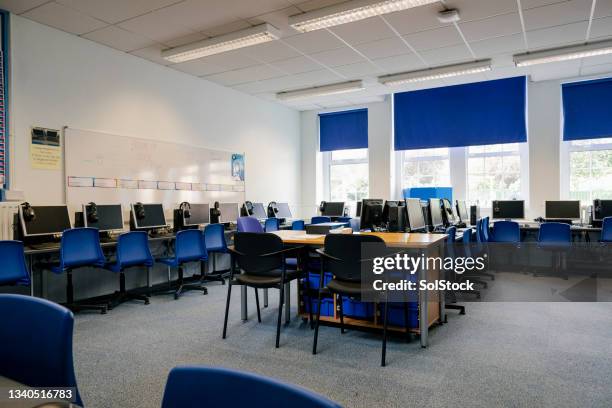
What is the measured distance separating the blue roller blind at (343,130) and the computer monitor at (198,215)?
350cm

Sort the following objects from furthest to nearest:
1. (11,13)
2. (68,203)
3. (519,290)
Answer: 1. (519,290)
2. (68,203)
3. (11,13)

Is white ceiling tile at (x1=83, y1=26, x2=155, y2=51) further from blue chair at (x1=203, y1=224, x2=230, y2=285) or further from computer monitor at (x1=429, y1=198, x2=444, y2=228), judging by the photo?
computer monitor at (x1=429, y1=198, x2=444, y2=228)

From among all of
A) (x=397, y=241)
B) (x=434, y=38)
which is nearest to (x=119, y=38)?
(x=434, y=38)

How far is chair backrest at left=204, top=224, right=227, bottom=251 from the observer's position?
5.43 meters

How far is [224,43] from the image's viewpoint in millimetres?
4910

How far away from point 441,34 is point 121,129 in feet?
13.5

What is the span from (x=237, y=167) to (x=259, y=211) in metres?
0.87

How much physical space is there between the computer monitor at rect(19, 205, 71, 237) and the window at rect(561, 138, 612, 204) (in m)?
7.40

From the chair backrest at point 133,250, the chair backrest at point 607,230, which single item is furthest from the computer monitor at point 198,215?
the chair backrest at point 607,230

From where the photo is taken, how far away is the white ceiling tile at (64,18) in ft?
13.6

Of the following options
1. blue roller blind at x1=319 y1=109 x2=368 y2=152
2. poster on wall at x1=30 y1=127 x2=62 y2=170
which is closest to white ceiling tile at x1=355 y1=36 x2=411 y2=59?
blue roller blind at x1=319 y1=109 x2=368 y2=152

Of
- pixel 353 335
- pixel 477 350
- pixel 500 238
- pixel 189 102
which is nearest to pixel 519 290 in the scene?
pixel 500 238

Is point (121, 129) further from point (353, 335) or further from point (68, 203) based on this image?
point (353, 335)

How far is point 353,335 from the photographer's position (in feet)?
11.4
